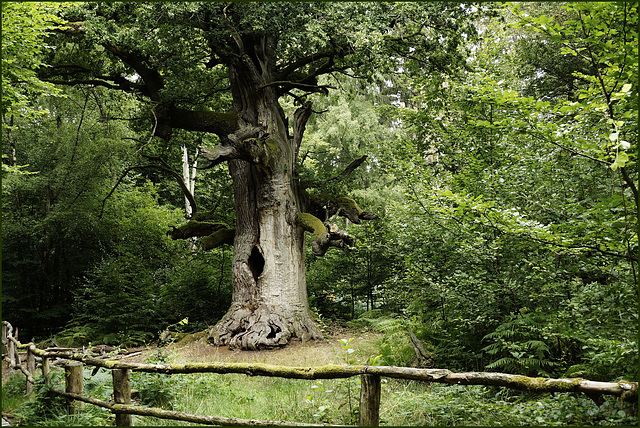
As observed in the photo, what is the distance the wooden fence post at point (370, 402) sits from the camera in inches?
142

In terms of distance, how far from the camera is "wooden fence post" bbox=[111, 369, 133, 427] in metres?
4.16

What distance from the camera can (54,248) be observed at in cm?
1327

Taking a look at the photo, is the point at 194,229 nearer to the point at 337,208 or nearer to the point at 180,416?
the point at 337,208

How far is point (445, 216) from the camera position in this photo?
626 cm

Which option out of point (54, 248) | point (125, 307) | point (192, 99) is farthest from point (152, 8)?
point (54, 248)

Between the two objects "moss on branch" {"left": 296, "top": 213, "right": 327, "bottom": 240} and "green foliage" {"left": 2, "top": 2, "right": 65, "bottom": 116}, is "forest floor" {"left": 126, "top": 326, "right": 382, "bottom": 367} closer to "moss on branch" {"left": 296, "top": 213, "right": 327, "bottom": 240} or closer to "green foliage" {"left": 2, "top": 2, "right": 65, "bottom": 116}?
"moss on branch" {"left": 296, "top": 213, "right": 327, "bottom": 240}

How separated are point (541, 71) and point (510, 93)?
10.0 meters

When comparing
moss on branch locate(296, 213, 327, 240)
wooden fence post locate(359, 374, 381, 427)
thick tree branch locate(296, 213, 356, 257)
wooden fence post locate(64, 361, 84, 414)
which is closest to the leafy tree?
thick tree branch locate(296, 213, 356, 257)

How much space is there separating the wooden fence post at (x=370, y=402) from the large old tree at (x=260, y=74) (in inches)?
209

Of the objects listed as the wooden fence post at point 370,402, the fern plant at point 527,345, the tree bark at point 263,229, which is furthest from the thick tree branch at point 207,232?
the wooden fence post at point 370,402

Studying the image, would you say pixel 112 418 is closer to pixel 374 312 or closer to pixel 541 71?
pixel 374 312

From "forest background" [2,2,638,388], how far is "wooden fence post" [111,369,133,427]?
401 cm

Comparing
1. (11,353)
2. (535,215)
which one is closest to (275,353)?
(11,353)

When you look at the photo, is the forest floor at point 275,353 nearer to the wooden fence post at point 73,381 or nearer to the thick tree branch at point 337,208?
the wooden fence post at point 73,381
